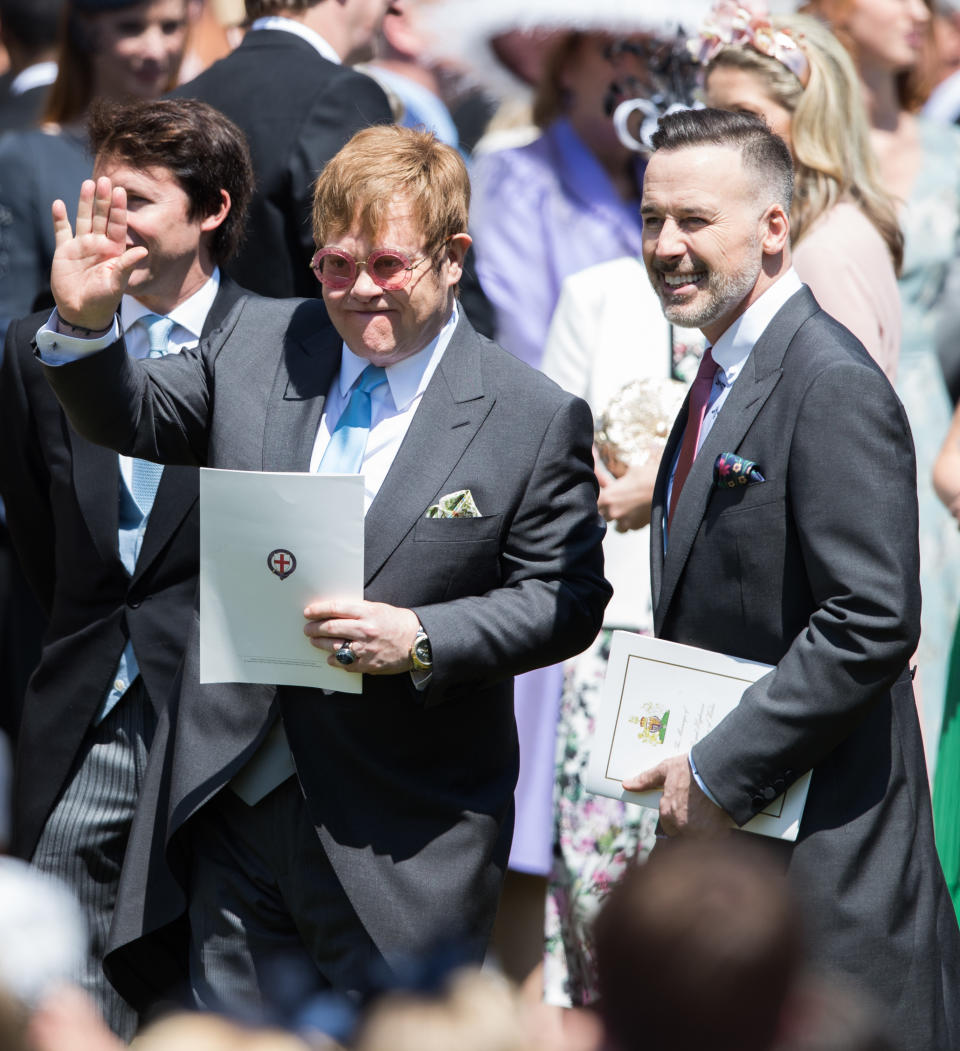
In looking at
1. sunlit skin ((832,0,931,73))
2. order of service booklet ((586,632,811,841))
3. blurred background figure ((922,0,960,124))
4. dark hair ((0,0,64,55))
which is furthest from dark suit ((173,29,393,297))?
blurred background figure ((922,0,960,124))

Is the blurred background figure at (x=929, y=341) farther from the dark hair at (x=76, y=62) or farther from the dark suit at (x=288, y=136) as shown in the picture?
the dark hair at (x=76, y=62)

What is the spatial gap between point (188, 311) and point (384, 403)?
756 mm

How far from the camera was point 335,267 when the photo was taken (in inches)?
141

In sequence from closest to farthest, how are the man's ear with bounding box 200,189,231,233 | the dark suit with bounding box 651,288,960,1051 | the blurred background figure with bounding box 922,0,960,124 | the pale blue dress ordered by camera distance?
the dark suit with bounding box 651,288,960,1051 < the man's ear with bounding box 200,189,231,233 < the pale blue dress < the blurred background figure with bounding box 922,0,960,124

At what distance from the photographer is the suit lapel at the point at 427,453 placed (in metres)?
3.52

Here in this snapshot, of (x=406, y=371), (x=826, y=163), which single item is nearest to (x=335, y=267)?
(x=406, y=371)

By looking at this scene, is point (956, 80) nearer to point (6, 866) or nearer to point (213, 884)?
point (213, 884)

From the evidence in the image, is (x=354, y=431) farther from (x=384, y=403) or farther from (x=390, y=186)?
(x=390, y=186)

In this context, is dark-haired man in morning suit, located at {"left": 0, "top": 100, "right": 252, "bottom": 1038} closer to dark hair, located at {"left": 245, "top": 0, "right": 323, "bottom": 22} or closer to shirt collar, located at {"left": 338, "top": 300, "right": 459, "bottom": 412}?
shirt collar, located at {"left": 338, "top": 300, "right": 459, "bottom": 412}

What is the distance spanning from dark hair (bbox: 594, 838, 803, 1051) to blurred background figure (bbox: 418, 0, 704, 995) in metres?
3.55

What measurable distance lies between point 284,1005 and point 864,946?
1.80m

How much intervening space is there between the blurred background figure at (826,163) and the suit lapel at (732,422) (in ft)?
4.54

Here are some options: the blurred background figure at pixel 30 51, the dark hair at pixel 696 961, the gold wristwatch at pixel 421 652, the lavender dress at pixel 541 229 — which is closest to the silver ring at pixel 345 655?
the gold wristwatch at pixel 421 652

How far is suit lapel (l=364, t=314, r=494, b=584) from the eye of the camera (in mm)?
3523
